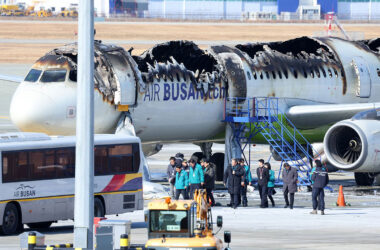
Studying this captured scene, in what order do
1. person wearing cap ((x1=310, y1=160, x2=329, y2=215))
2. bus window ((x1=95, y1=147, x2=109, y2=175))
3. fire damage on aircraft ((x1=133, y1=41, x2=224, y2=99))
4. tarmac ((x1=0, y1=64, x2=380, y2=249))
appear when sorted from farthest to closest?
fire damage on aircraft ((x1=133, y1=41, x2=224, y2=99))
person wearing cap ((x1=310, y1=160, x2=329, y2=215))
bus window ((x1=95, y1=147, x2=109, y2=175))
tarmac ((x1=0, y1=64, x2=380, y2=249))

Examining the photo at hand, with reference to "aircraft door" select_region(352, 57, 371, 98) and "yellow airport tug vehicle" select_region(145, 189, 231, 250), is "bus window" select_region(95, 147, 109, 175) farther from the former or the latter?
"aircraft door" select_region(352, 57, 371, 98)

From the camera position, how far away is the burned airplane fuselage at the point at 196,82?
1331 inches

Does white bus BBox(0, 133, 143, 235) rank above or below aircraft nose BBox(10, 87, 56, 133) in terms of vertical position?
below

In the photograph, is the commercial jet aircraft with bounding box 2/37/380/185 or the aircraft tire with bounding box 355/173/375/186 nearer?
the commercial jet aircraft with bounding box 2/37/380/185

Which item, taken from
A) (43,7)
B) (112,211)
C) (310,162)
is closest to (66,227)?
(112,211)

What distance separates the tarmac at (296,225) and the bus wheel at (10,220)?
47 cm

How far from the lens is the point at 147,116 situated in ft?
116

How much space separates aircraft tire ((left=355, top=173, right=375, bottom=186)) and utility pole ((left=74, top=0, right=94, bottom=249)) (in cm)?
2344

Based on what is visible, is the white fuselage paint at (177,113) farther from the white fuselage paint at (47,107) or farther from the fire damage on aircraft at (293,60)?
the fire damage on aircraft at (293,60)

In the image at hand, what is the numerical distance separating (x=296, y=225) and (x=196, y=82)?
10800 mm

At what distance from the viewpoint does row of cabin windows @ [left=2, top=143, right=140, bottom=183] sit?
2611 cm

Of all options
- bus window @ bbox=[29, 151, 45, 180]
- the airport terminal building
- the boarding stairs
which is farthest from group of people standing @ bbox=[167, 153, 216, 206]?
the airport terminal building

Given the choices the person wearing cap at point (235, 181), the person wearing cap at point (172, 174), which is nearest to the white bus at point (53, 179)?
the person wearing cap at point (172, 174)

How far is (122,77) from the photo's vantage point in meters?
34.0
